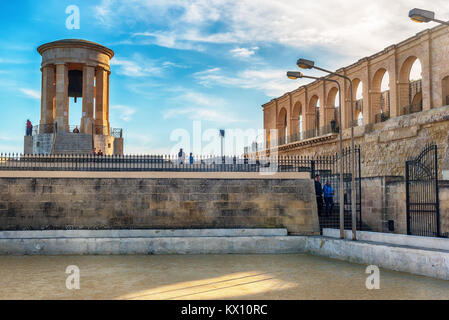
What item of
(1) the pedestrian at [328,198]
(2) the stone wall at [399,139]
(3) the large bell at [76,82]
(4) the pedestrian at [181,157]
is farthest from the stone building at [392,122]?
(3) the large bell at [76,82]

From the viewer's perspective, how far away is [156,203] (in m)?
15.7

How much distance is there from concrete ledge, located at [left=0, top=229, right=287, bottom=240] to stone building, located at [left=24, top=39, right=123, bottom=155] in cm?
1284

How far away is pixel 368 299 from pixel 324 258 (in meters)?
5.10

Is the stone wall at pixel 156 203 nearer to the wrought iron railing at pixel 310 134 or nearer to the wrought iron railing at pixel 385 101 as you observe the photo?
the wrought iron railing at pixel 310 134

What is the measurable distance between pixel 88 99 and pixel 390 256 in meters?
22.8

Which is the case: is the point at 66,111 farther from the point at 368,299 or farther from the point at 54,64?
the point at 368,299

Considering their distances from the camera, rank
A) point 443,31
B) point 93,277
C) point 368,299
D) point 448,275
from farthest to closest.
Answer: point 443,31
point 93,277
point 448,275
point 368,299

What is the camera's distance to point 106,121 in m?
29.2

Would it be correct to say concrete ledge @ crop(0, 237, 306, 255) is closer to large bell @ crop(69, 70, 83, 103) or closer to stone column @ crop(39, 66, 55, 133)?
stone column @ crop(39, 66, 55, 133)

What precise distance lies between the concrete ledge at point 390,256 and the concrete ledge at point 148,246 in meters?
1.58

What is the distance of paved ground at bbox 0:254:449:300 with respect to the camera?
7.93m

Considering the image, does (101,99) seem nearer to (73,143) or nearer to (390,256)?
(73,143)

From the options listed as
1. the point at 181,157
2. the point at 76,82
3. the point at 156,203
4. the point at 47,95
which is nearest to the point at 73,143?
the point at 47,95
